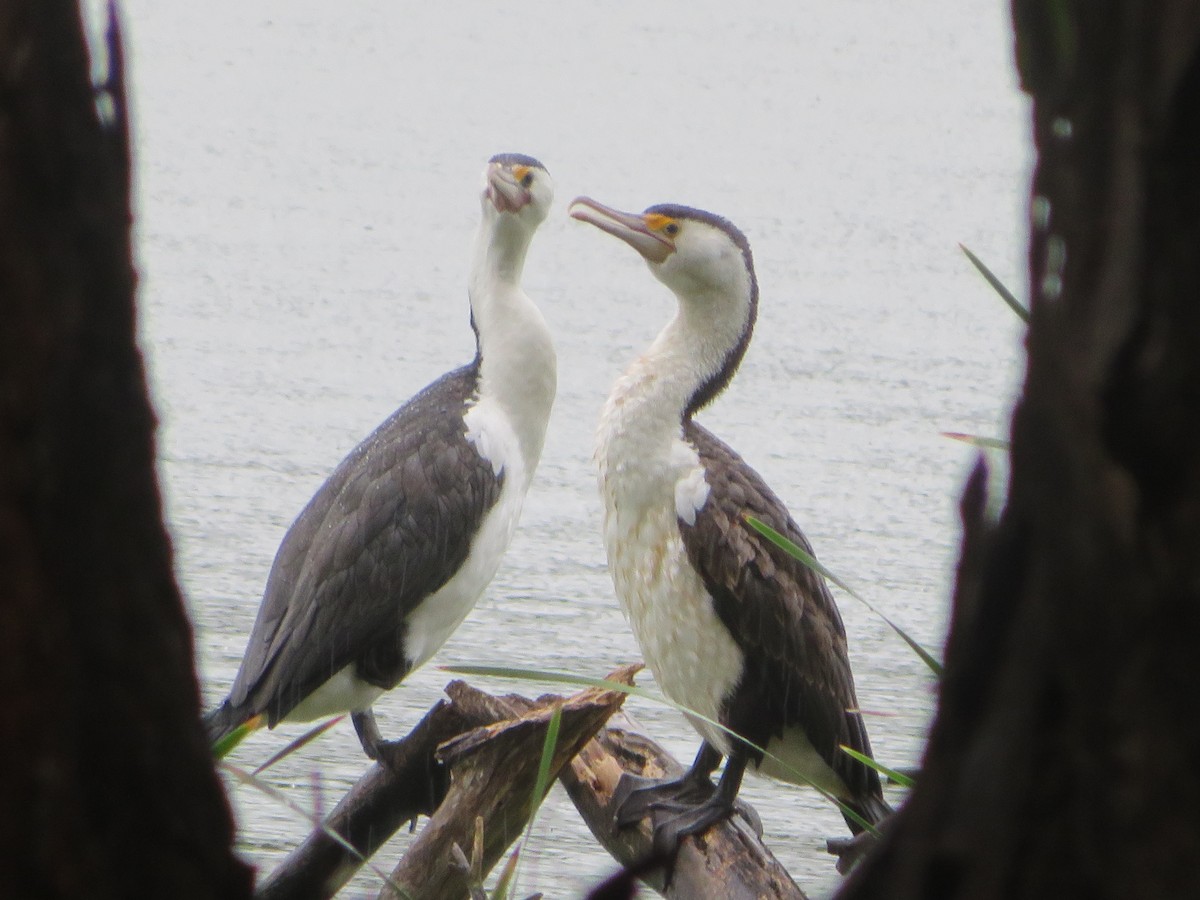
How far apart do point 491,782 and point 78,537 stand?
6.29 feet

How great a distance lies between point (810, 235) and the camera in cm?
945

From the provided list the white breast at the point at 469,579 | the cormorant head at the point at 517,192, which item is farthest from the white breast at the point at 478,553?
the cormorant head at the point at 517,192

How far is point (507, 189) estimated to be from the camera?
3.92 metres

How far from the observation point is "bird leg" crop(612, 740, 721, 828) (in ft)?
9.57

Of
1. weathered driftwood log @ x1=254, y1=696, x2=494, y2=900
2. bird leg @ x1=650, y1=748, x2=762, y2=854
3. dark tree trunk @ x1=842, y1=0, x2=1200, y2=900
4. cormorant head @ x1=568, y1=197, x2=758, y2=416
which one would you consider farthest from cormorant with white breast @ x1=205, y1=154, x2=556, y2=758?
dark tree trunk @ x1=842, y1=0, x2=1200, y2=900

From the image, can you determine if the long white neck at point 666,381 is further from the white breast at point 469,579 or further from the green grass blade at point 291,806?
the green grass blade at point 291,806

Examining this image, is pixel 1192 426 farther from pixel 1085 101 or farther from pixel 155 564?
pixel 155 564

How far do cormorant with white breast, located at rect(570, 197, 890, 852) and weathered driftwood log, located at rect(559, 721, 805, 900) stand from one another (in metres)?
0.08

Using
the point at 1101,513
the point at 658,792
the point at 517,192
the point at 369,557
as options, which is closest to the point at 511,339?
the point at 517,192

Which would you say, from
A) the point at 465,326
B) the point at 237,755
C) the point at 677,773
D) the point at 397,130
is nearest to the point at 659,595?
the point at 677,773

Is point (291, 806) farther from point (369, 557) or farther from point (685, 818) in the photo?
point (369, 557)

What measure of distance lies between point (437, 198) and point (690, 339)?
666cm

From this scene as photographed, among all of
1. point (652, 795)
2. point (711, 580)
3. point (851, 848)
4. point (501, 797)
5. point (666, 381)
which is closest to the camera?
point (851, 848)

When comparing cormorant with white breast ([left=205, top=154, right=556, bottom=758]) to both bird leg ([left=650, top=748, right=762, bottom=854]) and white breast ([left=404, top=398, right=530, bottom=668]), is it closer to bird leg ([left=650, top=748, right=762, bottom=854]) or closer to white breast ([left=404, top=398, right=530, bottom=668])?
white breast ([left=404, top=398, right=530, bottom=668])
